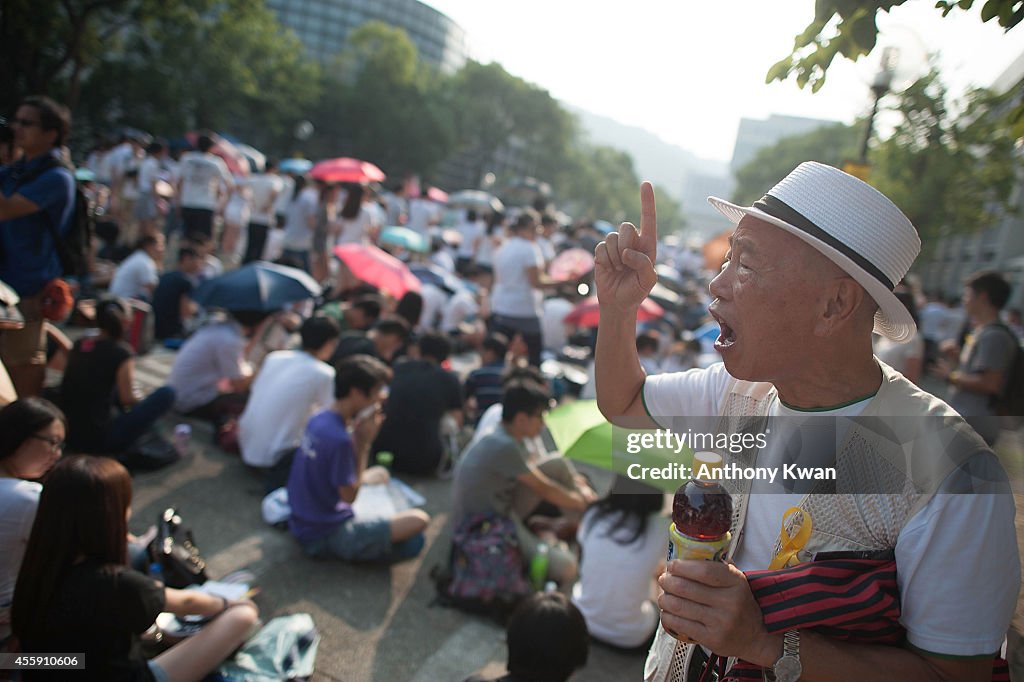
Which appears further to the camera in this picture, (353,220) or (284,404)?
(353,220)

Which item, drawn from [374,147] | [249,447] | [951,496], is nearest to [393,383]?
[249,447]

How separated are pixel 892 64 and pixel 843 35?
5.52m

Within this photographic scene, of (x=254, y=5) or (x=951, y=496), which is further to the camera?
(x=254, y=5)

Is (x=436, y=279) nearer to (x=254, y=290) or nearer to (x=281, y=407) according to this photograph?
(x=254, y=290)

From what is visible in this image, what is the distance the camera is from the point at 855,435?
1409 mm

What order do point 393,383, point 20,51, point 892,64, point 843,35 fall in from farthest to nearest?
point 20,51
point 892,64
point 393,383
point 843,35

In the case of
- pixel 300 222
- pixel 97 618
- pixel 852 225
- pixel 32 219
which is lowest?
pixel 97 618

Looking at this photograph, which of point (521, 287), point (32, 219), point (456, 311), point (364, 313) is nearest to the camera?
point (32, 219)

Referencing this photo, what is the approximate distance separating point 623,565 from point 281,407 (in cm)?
271

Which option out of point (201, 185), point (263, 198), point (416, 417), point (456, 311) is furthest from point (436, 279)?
point (416, 417)

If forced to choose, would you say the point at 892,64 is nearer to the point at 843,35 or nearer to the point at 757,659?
the point at 843,35

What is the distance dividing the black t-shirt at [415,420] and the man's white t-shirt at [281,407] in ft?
2.26

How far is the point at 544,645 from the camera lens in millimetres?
2496

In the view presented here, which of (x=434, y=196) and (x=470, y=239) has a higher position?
(x=434, y=196)
